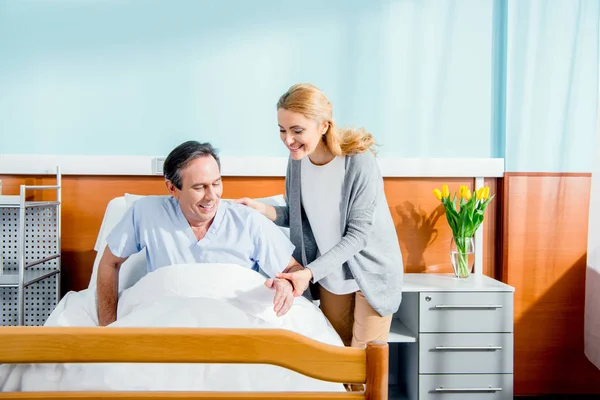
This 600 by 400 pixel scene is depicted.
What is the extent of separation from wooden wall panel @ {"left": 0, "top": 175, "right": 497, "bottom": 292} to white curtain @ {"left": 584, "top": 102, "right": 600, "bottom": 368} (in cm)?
48

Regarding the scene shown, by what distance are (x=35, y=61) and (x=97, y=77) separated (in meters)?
0.29

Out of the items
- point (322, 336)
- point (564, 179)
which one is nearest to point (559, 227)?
point (564, 179)

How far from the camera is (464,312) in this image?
2227 millimetres

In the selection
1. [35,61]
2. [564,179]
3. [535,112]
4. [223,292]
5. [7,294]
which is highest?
[35,61]

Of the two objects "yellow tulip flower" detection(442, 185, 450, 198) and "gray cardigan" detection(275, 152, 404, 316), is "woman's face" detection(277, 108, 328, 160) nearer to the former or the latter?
"gray cardigan" detection(275, 152, 404, 316)

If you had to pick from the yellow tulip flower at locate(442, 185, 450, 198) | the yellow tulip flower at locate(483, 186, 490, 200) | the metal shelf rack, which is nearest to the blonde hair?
the yellow tulip flower at locate(442, 185, 450, 198)

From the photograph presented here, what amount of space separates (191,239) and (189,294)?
0.91ft

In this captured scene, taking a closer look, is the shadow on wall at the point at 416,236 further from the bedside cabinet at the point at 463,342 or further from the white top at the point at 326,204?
the white top at the point at 326,204

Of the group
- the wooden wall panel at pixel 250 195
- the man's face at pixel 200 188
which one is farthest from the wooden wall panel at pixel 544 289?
the man's face at pixel 200 188

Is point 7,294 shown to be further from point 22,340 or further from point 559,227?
point 559,227

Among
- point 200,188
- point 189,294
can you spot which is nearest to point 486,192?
point 200,188

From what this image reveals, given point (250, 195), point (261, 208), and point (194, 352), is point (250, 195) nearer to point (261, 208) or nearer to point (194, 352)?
point (261, 208)

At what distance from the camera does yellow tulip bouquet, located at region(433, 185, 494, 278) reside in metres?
2.45

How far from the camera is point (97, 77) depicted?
2525 mm
